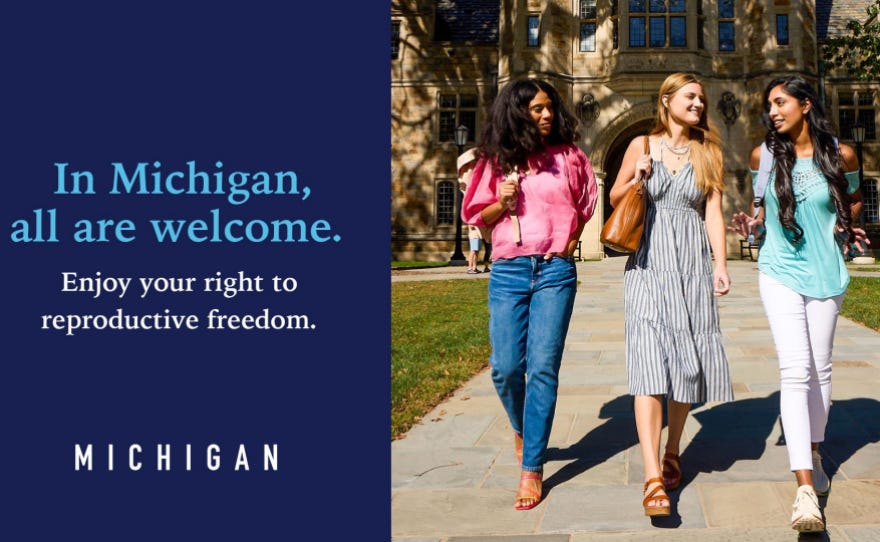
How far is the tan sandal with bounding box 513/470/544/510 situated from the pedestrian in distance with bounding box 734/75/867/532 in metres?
1.05

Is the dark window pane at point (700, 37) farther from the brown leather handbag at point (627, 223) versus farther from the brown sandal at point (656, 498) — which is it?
the brown sandal at point (656, 498)

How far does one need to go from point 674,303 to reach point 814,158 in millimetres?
867

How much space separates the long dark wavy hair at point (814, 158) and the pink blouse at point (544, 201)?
2.64 feet

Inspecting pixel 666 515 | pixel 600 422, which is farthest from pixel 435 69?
pixel 666 515

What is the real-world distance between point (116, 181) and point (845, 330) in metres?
8.43

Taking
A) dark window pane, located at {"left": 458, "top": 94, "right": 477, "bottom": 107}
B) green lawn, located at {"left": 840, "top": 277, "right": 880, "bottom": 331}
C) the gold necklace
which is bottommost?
green lawn, located at {"left": 840, "top": 277, "right": 880, "bottom": 331}

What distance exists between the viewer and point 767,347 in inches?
328

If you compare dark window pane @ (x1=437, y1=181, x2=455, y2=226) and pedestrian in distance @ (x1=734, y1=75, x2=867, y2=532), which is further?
dark window pane @ (x1=437, y1=181, x2=455, y2=226)

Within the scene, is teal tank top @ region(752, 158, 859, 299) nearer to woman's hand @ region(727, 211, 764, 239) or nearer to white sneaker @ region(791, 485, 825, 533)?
woman's hand @ region(727, 211, 764, 239)

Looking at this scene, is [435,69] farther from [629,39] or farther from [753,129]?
[753,129]

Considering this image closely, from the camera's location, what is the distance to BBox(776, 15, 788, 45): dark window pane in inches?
1089

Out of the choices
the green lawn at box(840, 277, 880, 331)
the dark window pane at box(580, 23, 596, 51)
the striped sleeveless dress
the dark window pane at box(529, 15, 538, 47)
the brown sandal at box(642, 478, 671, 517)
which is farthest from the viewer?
the dark window pane at box(580, 23, 596, 51)

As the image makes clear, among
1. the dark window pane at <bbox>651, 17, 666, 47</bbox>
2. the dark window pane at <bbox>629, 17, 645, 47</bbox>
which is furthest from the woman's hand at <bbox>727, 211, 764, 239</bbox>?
the dark window pane at <bbox>651, 17, 666, 47</bbox>

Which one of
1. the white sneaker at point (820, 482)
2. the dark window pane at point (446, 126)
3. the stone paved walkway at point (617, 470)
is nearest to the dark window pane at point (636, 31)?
the dark window pane at point (446, 126)
